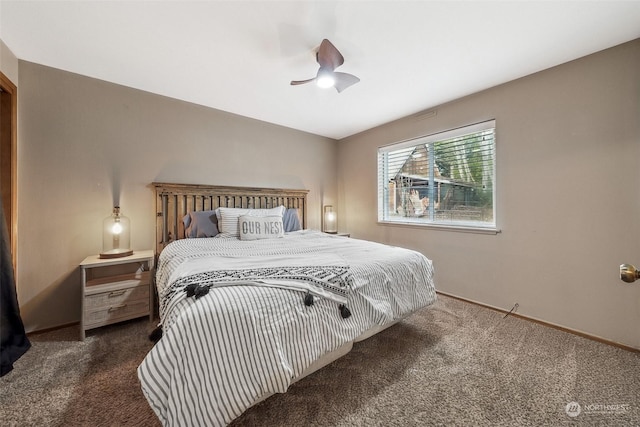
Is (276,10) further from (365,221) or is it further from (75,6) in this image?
(365,221)

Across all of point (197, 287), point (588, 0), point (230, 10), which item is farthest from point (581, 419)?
Result: point (230, 10)

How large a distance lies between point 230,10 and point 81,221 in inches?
93.1

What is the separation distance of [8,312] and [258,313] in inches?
83.0

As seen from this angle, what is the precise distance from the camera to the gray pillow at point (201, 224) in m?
2.72

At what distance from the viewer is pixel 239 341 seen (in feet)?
3.58

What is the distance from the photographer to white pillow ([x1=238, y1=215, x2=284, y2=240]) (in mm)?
2664

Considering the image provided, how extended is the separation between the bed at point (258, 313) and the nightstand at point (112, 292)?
0.48 m

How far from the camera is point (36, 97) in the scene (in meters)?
2.16

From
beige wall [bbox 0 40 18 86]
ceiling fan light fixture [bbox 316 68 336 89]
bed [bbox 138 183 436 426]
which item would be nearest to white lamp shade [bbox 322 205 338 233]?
bed [bbox 138 183 436 426]

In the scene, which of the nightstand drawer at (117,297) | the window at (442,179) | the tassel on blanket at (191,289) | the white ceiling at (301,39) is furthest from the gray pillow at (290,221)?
the tassel on blanket at (191,289)

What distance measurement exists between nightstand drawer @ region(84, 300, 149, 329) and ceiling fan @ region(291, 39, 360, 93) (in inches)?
97.8

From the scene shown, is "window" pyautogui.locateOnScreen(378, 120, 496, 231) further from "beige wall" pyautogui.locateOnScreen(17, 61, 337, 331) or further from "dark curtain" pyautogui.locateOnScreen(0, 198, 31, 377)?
"dark curtain" pyautogui.locateOnScreen(0, 198, 31, 377)

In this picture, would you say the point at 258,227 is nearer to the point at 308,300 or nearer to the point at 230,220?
the point at 230,220

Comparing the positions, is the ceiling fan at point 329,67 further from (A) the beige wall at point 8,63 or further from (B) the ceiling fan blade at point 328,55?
(A) the beige wall at point 8,63
